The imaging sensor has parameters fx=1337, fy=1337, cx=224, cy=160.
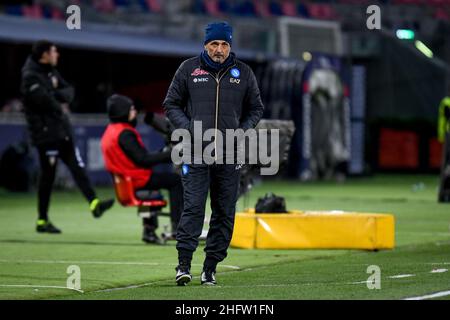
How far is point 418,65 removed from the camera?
43250 mm

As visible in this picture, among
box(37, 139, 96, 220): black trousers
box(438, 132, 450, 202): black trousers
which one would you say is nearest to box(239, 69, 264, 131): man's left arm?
box(37, 139, 96, 220): black trousers

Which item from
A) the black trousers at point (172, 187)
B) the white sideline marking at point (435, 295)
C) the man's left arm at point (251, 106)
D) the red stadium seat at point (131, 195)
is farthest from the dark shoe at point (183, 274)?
the red stadium seat at point (131, 195)

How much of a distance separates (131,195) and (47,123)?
246cm

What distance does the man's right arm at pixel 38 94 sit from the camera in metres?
16.7

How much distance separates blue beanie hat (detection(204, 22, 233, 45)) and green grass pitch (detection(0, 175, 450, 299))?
2.01 meters

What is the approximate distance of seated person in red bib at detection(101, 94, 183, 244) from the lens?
48.9ft

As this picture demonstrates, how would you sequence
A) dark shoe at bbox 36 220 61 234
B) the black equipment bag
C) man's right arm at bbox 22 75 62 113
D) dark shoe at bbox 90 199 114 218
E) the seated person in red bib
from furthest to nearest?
dark shoe at bbox 36 220 61 234, man's right arm at bbox 22 75 62 113, dark shoe at bbox 90 199 114 218, the seated person in red bib, the black equipment bag

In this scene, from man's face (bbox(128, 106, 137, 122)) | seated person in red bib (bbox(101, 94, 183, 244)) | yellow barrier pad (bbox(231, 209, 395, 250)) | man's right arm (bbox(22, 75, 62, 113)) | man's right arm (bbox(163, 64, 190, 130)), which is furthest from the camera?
man's right arm (bbox(22, 75, 62, 113))

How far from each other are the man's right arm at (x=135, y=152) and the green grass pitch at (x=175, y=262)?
Answer: 3.14 feet

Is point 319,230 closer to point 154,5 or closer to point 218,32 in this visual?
point 218,32

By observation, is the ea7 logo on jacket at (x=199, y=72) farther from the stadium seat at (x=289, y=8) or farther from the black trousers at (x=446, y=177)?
the stadium seat at (x=289, y=8)

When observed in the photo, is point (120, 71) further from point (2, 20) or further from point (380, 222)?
point (380, 222)

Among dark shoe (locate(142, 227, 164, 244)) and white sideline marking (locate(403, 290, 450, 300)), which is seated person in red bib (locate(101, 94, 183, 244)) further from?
white sideline marking (locate(403, 290, 450, 300))
